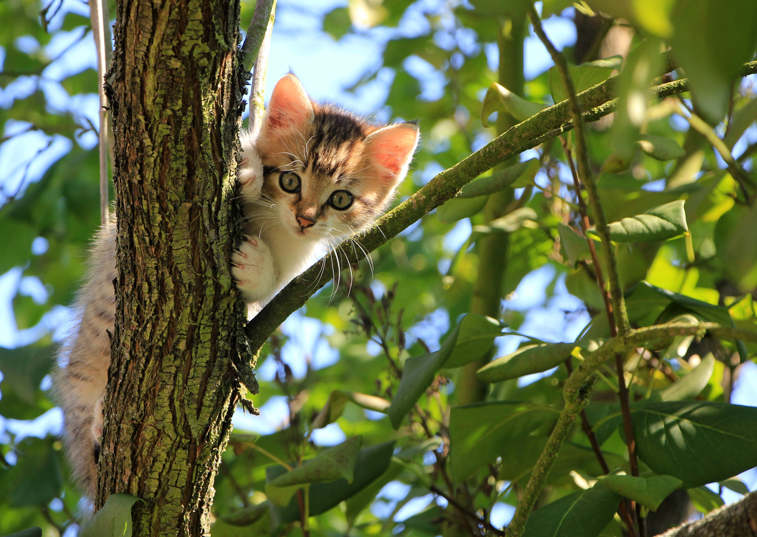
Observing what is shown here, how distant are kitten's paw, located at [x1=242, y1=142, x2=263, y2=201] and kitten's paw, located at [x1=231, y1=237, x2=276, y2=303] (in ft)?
0.51

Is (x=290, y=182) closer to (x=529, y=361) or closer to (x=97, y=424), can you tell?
(x=97, y=424)

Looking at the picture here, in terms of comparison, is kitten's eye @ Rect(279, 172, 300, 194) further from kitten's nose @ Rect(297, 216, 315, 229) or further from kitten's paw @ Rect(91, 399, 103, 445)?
kitten's paw @ Rect(91, 399, 103, 445)

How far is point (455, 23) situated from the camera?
3.69m

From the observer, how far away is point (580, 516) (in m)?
1.25

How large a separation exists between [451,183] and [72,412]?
1.71 meters

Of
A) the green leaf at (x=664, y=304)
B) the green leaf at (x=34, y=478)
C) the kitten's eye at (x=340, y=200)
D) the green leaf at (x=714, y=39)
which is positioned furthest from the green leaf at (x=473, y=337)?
the green leaf at (x=34, y=478)

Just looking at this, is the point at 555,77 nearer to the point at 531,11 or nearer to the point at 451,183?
the point at 451,183

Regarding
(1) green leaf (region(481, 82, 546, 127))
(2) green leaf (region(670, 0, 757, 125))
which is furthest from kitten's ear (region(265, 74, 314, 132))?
(2) green leaf (region(670, 0, 757, 125))

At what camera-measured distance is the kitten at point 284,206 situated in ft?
6.56

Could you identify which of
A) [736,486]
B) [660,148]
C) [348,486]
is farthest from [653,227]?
[348,486]

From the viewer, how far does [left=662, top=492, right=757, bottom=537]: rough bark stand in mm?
998

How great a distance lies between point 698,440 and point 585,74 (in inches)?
34.7

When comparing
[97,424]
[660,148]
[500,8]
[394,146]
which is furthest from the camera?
[394,146]

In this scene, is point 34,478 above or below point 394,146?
below
